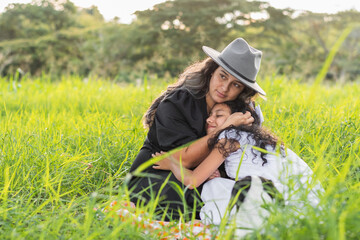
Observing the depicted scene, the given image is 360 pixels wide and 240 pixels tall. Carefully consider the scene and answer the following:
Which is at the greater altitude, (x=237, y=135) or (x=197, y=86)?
(x=197, y=86)

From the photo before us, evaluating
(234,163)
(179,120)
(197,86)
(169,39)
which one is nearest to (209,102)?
(197,86)

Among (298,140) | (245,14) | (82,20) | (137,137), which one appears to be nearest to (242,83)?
(298,140)

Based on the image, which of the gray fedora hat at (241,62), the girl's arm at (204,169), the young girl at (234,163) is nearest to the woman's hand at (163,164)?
the young girl at (234,163)

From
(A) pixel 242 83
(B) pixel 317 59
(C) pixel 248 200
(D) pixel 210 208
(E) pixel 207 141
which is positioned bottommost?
(B) pixel 317 59

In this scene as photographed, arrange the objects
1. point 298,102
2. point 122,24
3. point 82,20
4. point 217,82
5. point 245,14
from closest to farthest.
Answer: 1. point 217,82
2. point 298,102
3. point 245,14
4. point 122,24
5. point 82,20

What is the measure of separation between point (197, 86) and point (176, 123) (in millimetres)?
404

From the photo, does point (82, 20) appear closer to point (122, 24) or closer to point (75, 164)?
point (122, 24)

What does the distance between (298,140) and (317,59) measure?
79.5ft

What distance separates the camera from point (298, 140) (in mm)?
3479

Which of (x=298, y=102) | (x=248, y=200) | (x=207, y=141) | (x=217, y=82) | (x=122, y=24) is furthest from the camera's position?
(x=122, y=24)

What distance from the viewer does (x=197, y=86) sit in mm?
3039

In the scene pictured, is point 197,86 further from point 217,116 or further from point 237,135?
point 237,135

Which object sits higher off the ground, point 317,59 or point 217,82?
point 217,82

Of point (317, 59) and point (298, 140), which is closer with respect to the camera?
point (298, 140)
